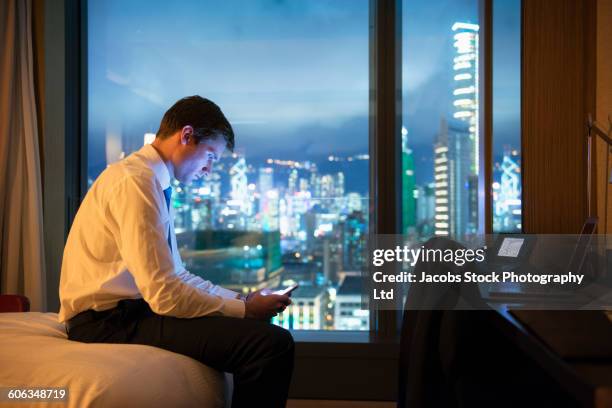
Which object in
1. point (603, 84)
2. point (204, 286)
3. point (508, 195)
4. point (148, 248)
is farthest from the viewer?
point (508, 195)

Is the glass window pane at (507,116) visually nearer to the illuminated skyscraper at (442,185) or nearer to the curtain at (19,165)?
the illuminated skyscraper at (442,185)

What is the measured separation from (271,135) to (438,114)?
2.92 ft

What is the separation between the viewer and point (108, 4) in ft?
10.5

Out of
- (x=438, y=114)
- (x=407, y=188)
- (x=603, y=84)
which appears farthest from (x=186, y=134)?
(x=603, y=84)

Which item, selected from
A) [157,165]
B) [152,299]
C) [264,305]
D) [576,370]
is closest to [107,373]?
[152,299]

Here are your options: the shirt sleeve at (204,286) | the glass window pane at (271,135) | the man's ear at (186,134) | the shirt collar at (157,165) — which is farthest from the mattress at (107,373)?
the glass window pane at (271,135)

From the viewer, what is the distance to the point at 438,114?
2.99 meters

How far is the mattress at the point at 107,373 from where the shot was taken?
1.30 m

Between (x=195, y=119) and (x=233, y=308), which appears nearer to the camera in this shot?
(x=233, y=308)

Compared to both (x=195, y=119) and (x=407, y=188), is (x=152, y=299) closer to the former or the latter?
(x=195, y=119)

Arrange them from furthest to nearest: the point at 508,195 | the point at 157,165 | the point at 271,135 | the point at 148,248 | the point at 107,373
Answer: the point at 271,135 < the point at 508,195 < the point at 157,165 < the point at 148,248 < the point at 107,373

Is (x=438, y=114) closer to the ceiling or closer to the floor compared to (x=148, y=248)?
closer to the ceiling

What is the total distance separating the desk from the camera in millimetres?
853

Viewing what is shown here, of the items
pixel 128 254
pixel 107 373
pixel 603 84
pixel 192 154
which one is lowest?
pixel 107 373
